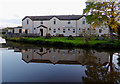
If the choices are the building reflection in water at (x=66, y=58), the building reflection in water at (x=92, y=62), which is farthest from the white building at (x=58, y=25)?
the building reflection in water at (x=92, y=62)

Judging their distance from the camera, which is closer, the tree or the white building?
the tree

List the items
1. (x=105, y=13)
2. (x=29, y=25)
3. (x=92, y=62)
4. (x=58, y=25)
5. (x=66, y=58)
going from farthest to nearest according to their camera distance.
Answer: (x=29, y=25)
(x=58, y=25)
(x=105, y=13)
(x=66, y=58)
(x=92, y=62)

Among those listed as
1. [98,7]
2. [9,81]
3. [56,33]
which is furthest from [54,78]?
[56,33]

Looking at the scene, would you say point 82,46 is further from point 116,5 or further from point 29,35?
point 29,35

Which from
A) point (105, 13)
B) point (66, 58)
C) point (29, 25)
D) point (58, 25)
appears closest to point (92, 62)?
point (66, 58)

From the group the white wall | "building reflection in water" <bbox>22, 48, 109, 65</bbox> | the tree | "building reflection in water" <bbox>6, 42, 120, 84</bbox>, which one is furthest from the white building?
"building reflection in water" <bbox>6, 42, 120, 84</bbox>

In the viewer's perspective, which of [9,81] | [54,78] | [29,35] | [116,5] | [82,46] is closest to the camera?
[9,81]

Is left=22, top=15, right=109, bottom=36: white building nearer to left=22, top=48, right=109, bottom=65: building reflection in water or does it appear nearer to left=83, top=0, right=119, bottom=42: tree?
left=83, top=0, right=119, bottom=42: tree

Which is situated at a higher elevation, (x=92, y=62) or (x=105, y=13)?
(x=105, y=13)

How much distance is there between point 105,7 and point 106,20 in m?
2.33

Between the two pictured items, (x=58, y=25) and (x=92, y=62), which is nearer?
(x=92, y=62)

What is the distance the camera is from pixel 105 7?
1579 centimetres

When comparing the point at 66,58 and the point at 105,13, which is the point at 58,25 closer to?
the point at 105,13

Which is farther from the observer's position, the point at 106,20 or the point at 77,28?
the point at 77,28
